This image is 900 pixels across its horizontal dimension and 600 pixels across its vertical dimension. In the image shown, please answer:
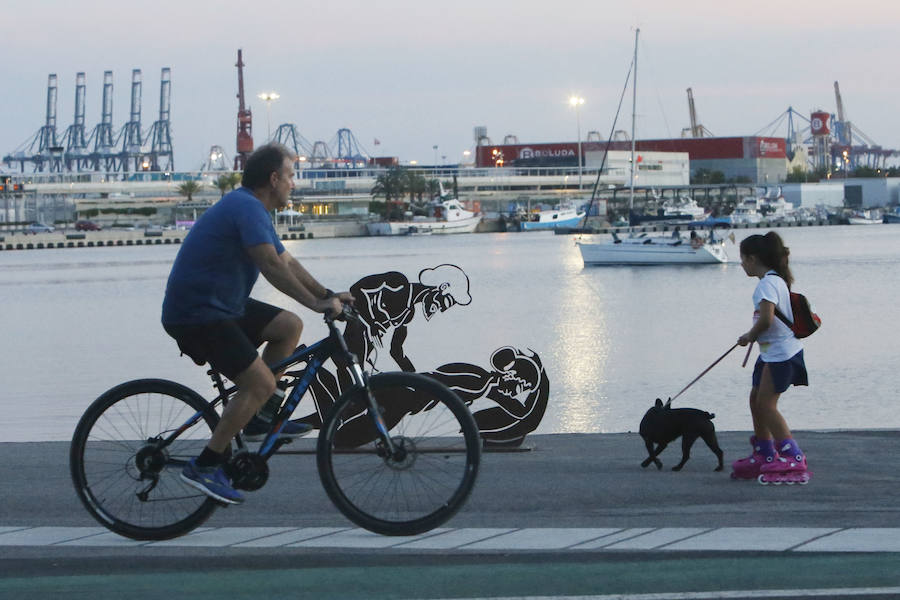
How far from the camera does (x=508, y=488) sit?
21.7 ft

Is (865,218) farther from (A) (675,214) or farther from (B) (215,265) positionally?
(B) (215,265)

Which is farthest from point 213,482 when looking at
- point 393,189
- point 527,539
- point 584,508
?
point 393,189

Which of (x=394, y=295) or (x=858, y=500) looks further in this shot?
(x=394, y=295)

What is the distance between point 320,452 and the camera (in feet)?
17.2

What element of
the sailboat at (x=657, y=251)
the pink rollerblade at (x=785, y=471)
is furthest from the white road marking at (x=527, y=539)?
the sailboat at (x=657, y=251)

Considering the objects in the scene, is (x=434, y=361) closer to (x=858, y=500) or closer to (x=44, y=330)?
(x=44, y=330)

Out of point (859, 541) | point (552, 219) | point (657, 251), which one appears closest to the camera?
point (859, 541)

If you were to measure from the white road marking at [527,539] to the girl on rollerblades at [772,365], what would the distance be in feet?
4.06

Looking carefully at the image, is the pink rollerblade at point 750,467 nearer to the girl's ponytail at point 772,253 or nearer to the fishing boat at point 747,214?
the girl's ponytail at point 772,253

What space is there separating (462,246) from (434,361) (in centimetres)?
7222

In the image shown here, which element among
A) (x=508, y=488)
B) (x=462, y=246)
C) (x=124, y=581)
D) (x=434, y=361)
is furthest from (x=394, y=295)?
(x=462, y=246)

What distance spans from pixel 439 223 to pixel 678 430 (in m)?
117

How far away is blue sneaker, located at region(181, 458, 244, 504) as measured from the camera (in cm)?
533

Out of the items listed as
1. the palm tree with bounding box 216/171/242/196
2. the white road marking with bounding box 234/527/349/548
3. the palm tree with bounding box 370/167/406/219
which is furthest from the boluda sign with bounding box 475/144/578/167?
the white road marking with bounding box 234/527/349/548
